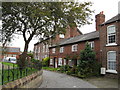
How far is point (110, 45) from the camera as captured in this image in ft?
56.9

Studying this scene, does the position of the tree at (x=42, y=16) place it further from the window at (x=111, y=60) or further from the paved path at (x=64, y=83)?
the window at (x=111, y=60)

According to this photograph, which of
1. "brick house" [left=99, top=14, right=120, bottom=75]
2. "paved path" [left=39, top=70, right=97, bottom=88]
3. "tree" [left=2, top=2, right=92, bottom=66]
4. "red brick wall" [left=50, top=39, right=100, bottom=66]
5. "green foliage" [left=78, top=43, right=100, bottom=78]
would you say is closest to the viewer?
"tree" [left=2, top=2, right=92, bottom=66]

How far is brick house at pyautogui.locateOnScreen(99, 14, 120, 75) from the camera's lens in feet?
54.5

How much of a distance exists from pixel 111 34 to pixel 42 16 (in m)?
10.0

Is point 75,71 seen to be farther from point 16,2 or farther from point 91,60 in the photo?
point 16,2

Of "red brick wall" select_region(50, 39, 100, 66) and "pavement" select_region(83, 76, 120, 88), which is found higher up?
"red brick wall" select_region(50, 39, 100, 66)

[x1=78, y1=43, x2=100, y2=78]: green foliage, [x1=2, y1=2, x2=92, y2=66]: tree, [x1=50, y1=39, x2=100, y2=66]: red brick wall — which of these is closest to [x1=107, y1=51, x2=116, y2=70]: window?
[x1=78, y1=43, x2=100, y2=78]: green foliage

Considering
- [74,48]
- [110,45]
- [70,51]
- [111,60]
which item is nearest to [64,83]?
[111,60]

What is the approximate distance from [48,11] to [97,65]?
1085 cm

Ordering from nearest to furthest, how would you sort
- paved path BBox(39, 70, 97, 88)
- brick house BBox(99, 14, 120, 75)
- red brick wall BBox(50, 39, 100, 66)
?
Answer: paved path BBox(39, 70, 97, 88)
brick house BBox(99, 14, 120, 75)
red brick wall BBox(50, 39, 100, 66)

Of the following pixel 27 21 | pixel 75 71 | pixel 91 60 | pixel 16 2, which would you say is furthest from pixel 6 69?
pixel 75 71

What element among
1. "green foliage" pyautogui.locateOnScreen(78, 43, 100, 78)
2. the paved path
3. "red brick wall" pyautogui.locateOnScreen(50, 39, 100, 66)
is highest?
"red brick wall" pyautogui.locateOnScreen(50, 39, 100, 66)

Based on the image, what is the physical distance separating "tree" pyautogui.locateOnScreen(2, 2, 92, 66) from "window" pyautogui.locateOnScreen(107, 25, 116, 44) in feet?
17.9

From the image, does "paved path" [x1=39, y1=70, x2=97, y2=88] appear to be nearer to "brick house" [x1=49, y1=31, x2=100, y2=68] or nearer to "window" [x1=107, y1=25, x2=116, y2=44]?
"brick house" [x1=49, y1=31, x2=100, y2=68]
